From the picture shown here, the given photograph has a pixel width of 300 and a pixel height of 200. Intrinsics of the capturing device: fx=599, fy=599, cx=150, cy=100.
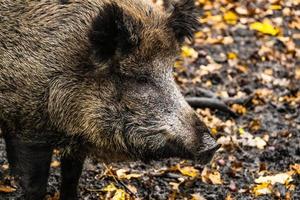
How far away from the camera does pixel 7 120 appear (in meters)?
4.77

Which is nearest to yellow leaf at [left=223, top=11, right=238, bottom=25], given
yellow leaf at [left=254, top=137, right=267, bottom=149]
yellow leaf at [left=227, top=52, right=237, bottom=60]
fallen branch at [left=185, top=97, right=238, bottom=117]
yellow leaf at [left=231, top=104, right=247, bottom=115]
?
yellow leaf at [left=227, top=52, right=237, bottom=60]

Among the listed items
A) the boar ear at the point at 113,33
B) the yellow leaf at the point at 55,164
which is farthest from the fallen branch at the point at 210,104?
the boar ear at the point at 113,33

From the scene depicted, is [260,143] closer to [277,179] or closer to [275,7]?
[277,179]

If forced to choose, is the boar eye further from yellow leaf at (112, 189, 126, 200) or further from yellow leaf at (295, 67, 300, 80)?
yellow leaf at (295, 67, 300, 80)

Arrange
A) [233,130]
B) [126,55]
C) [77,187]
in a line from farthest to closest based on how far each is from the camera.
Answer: [233,130] < [77,187] < [126,55]

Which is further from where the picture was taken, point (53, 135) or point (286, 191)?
point (286, 191)

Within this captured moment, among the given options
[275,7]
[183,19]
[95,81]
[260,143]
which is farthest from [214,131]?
[275,7]

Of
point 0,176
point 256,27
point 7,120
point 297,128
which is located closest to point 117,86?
point 7,120

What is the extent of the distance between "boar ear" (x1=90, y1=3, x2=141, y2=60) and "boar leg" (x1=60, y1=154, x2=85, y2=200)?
3.83ft

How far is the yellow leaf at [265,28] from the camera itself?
952cm

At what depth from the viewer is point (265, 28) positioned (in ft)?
31.4

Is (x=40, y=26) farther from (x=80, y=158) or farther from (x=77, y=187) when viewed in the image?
(x=77, y=187)

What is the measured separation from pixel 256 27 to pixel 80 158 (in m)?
5.50

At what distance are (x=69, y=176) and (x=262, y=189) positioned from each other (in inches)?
71.6
